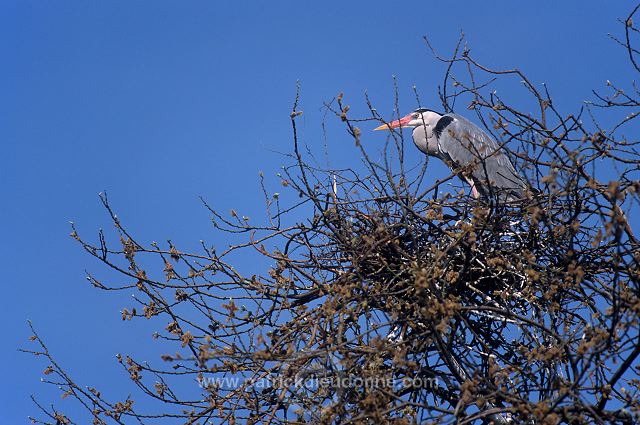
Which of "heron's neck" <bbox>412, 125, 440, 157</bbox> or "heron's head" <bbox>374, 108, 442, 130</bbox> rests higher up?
"heron's head" <bbox>374, 108, 442, 130</bbox>

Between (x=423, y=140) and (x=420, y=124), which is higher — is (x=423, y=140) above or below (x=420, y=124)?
below

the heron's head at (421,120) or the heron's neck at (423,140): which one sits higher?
the heron's head at (421,120)

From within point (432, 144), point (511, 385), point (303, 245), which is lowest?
point (511, 385)

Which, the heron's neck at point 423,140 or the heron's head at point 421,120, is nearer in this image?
the heron's neck at point 423,140

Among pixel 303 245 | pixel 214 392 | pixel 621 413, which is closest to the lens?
pixel 621 413

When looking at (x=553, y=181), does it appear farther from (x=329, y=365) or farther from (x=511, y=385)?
(x=329, y=365)

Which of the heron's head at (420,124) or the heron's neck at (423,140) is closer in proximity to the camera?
the heron's neck at (423,140)

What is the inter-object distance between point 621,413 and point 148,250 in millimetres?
2393

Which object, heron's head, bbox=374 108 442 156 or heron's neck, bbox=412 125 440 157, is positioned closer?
heron's neck, bbox=412 125 440 157

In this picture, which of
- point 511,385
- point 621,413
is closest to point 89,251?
point 511,385

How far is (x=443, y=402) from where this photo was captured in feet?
14.2

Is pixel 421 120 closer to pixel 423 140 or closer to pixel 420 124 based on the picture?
pixel 420 124

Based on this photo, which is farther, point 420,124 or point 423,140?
point 420,124

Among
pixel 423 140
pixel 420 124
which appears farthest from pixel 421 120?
pixel 423 140
